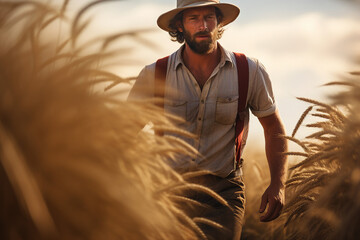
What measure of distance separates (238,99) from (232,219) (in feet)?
3.37

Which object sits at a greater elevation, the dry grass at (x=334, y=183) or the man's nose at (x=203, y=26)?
the man's nose at (x=203, y=26)

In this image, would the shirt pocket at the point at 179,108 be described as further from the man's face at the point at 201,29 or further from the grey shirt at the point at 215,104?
the man's face at the point at 201,29

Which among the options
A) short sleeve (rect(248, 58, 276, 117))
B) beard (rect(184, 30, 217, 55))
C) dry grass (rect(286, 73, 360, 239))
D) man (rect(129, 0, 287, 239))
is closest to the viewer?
dry grass (rect(286, 73, 360, 239))

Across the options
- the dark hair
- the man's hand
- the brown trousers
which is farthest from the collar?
the man's hand

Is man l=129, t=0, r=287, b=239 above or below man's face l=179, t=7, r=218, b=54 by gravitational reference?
below

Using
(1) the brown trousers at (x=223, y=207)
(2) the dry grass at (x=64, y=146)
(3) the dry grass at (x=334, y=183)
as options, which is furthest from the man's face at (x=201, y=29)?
(2) the dry grass at (x=64, y=146)

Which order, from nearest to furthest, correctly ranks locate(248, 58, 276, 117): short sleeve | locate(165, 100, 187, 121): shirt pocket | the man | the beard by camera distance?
the man
locate(165, 100, 187, 121): shirt pocket
locate(248, 58, 276, 117): short sleeve
the beard

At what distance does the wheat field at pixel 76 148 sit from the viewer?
154cm

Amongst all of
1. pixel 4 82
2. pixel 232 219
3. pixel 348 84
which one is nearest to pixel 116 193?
pixel 4 82

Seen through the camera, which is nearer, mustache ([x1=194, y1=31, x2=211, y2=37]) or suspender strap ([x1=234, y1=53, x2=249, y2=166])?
suspender strap ([x1=234, y1=53, x2=249, y2=166])

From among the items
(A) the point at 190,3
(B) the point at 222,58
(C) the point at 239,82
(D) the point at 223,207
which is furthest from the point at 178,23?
(D) the point at 223,207

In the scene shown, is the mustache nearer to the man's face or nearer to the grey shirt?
the man's face

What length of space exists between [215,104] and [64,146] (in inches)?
98.6

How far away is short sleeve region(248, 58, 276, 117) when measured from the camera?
4.10m
